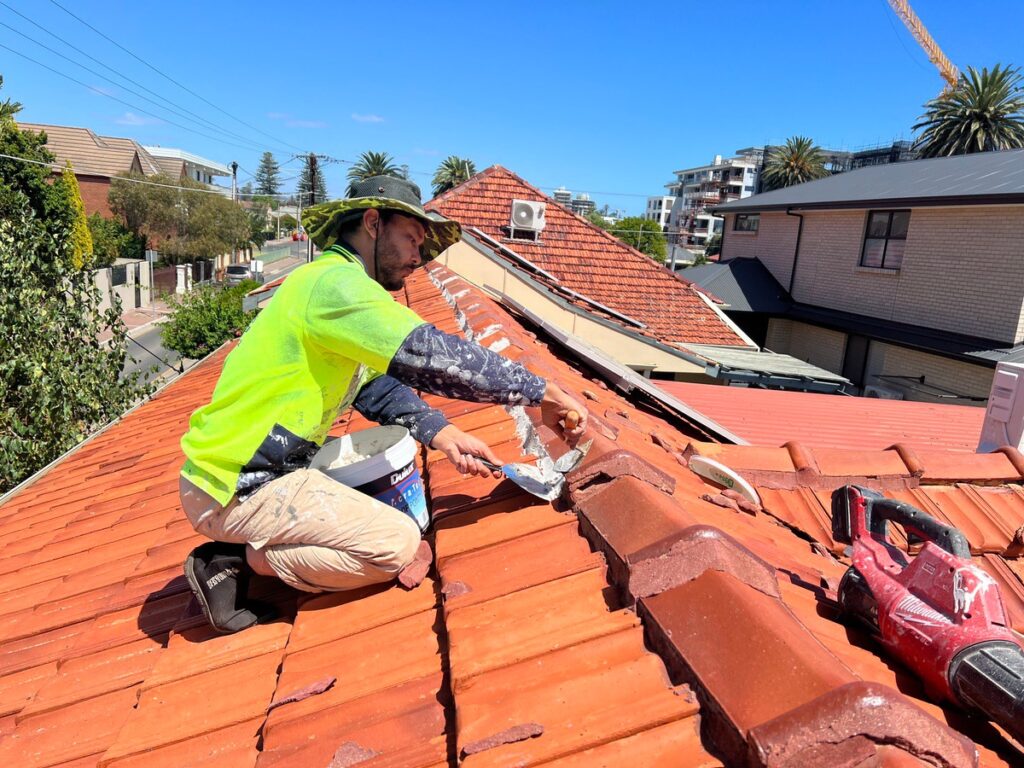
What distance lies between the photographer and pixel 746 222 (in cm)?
2686

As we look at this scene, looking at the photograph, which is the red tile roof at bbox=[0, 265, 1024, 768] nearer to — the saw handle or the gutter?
the saw handle

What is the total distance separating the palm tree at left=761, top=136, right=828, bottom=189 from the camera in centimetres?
5882

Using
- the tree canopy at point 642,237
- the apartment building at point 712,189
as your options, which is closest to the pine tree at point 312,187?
the tree canopy at point 642,237

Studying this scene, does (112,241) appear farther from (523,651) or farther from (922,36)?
(922,36)

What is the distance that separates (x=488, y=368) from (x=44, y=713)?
1.90 m

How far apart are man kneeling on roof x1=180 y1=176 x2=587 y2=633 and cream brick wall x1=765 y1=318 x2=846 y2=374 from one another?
2042 cm

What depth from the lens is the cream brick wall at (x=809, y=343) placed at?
2081 centimetres

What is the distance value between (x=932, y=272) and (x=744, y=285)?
23.5 feet

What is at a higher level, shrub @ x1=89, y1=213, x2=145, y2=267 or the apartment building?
the apartment building

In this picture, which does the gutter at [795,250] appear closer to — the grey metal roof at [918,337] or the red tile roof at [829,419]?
the grey metal roof at [918,337]

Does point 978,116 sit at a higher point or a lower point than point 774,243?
higher

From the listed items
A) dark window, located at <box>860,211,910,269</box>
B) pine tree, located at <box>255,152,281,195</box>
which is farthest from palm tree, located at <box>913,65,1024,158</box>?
pine tree, located at <box>255,152,281,195</box>

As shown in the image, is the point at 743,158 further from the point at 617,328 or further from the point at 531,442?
the point at 531,442

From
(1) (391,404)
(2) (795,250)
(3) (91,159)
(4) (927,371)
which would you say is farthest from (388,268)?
(3) (91,159)
